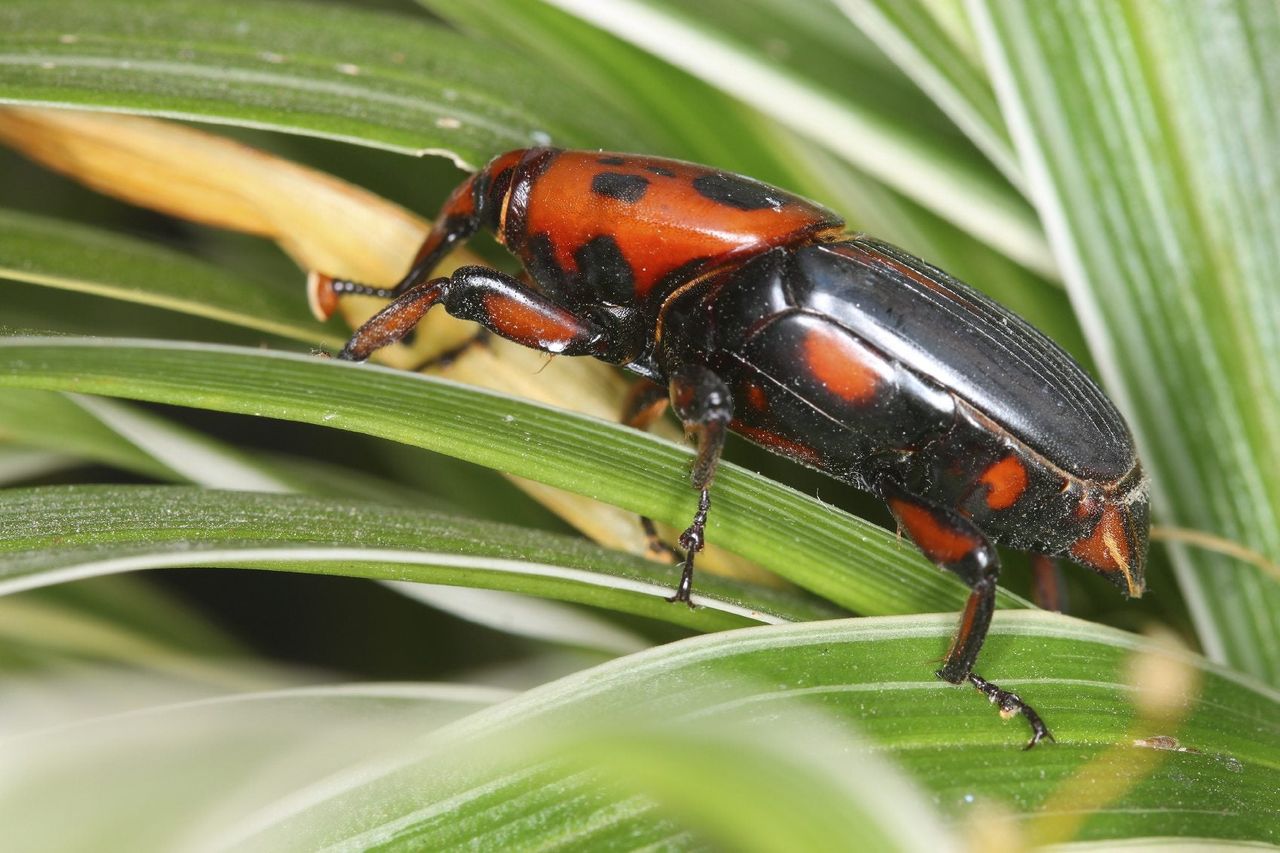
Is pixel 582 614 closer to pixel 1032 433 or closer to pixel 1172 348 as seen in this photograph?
pixel 1032 433

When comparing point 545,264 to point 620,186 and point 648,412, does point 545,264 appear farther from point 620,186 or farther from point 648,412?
point 648,412

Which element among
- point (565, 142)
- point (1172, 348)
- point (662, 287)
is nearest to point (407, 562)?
point (662, 287)

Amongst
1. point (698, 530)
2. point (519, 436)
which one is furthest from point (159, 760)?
point (698, 530)

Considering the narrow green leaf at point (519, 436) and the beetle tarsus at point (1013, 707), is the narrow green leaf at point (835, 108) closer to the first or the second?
the narrow green leaf at point (519, 436)

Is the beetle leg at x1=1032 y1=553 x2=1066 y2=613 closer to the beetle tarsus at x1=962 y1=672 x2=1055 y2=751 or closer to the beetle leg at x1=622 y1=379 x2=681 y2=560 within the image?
the beetle tarsus at x1=962 y1=672 x2=1055 y2=751

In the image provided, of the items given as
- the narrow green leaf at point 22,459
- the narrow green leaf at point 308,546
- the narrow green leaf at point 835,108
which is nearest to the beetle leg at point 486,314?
the narrow green leaf at point 308,546

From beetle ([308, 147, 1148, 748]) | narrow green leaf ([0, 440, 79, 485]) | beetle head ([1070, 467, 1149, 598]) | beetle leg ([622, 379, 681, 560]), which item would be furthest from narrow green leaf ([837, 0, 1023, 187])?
narrow green leaf ([0, 440, 79, 485])
